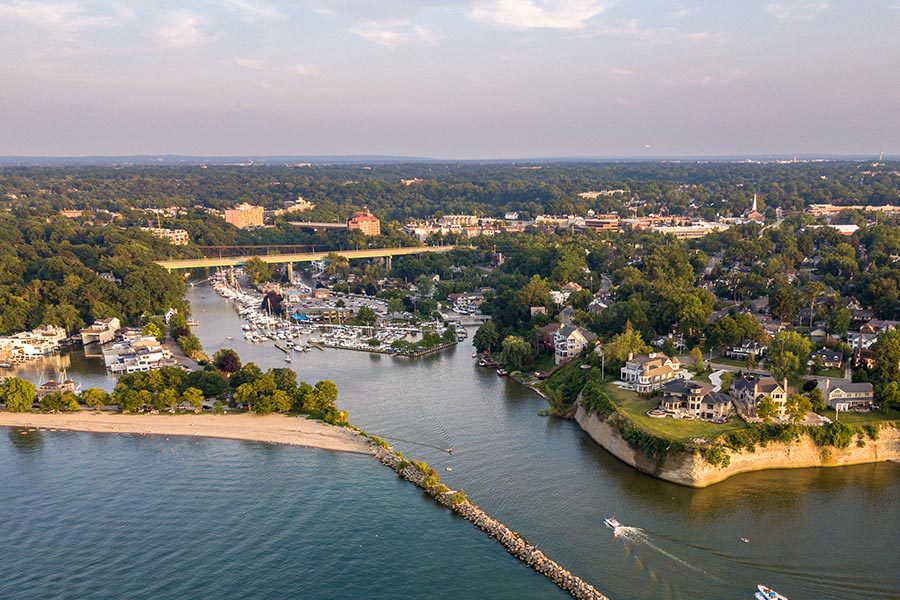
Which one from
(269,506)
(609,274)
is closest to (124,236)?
(609,274)

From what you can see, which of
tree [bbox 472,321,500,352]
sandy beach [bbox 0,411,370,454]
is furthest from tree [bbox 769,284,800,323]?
sandy beach [bbox 0,411,370,454]

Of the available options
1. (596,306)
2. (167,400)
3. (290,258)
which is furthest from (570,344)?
(290,258)

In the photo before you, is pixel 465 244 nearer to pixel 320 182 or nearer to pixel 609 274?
pixel 609 274

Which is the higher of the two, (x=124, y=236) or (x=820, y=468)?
(x=124, y=236)

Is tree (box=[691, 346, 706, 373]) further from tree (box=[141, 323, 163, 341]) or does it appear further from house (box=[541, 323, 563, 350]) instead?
tree (box=[141, 323, 163, 341])

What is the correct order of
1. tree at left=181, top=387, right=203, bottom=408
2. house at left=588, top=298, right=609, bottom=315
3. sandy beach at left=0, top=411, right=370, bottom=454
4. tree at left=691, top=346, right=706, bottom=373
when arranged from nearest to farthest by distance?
sandy beach at left=0, top=411, right=370, bottom=454
tree at left=181, top=387, right=203, bottom=408
tree at left=691, top=346, right=706, bottom=373
house at left=588, top=298, right=609, bottom=315

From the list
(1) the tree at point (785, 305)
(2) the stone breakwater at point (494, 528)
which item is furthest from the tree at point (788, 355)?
(2) the stone breakwater at point (494, 528)

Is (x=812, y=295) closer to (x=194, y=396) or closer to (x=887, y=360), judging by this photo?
(x=887, y=360)
